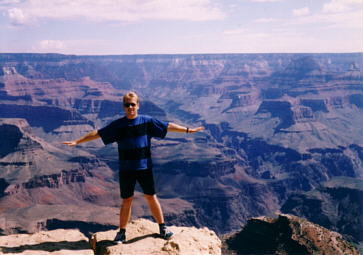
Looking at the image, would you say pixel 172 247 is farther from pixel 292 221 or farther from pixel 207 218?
pixel 207 218

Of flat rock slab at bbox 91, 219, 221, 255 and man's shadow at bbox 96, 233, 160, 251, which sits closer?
flat rock slab at bbox 91, 219, 221, 255

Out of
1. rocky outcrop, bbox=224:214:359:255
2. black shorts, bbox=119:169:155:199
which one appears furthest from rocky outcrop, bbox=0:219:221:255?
rocky outcrop, bbox=224:214:359:255

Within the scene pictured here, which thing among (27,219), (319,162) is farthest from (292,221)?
(319,162)

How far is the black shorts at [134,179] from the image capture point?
10.3m

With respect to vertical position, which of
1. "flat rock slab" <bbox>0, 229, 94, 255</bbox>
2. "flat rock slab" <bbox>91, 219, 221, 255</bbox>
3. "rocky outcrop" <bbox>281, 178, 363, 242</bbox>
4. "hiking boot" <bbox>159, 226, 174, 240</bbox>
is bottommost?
"rocky outcrop" <bbox>281, 178, 363, 242</bbox>

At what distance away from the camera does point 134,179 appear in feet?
34.1

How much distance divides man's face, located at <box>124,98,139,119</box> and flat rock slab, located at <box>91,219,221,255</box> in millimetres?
3229

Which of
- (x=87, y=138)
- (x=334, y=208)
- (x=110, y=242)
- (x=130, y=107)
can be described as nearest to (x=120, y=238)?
(x=110, y=242)

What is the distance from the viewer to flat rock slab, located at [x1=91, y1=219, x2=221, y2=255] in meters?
9.28

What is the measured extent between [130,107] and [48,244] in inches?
164

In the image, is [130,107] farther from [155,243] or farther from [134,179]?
[155,243]

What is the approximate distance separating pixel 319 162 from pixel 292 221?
507ft

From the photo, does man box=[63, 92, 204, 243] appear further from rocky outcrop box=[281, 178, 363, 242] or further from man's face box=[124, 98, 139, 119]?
rocky outcrop box=[281, 178, 363, 242]

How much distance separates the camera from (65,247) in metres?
9.91
